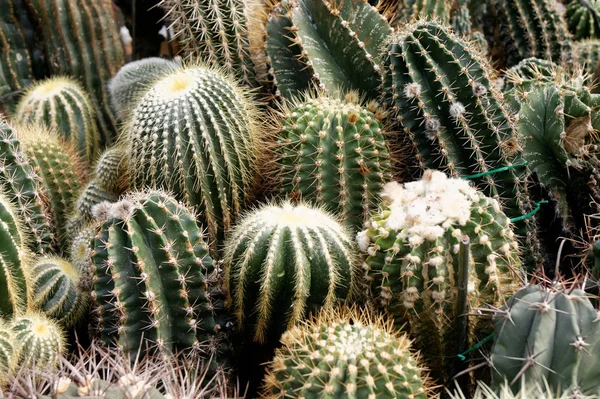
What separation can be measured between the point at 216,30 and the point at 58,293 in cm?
125

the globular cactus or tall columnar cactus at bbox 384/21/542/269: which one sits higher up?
tall columnar cactus at bbox 384/21/542/269

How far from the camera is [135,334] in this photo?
195 cm

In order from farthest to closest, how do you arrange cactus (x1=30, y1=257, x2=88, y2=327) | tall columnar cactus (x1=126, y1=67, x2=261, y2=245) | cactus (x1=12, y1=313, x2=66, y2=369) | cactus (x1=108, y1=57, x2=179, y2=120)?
cactus (x1=108, y1=57, x2=179, y2=120) < tall columnar cactus (x1=126, y1=67, x2=261, y2=245) < cactus (x1=30, y1=257, x2=88, y2=327) < cactus (x1=12, y1=313, x2=66, y2=369)

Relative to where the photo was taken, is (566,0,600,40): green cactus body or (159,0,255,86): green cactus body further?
(566,0,600,40): green cactus body

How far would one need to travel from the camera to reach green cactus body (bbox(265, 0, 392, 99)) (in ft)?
8.70

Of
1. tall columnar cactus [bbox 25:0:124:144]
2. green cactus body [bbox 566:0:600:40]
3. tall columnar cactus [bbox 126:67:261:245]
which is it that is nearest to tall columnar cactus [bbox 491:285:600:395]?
tall columnar cactus [bbox 126:67:261:245]

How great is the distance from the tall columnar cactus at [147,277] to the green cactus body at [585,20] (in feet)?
9.26

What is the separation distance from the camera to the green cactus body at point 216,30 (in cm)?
269

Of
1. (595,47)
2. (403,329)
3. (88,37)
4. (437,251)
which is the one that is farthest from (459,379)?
(88,37)

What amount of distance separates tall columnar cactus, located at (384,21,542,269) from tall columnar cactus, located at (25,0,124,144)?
1.93 m

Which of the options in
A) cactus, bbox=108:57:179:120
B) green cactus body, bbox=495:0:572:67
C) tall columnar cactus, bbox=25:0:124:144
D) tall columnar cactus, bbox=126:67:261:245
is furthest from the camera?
tall columnar cactus, bbox=25:0:124:144

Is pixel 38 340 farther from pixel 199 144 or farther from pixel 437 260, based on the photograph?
pixel 437 260

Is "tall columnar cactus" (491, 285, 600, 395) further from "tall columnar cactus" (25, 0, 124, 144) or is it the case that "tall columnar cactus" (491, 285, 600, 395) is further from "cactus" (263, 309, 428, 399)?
"tall columnar cactus" (25, 0, 124, 144)

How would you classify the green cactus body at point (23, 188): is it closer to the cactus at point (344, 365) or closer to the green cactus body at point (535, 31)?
the cactus at point (344, 365)
